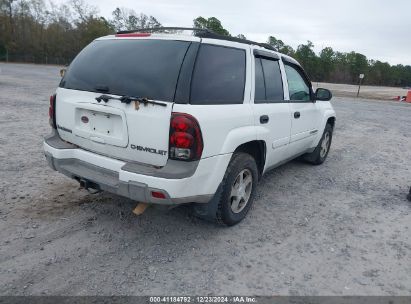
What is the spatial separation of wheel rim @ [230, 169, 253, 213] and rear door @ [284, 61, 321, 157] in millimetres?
1142

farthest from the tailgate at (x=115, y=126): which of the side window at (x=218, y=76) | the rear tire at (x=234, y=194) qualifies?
the rear tire at (x=234, y=194)

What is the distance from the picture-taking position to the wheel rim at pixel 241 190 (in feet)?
11.6

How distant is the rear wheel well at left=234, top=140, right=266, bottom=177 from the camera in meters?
3.62

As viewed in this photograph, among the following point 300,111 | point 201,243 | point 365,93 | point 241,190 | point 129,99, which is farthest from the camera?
point 365,93

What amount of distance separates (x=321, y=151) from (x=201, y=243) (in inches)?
144

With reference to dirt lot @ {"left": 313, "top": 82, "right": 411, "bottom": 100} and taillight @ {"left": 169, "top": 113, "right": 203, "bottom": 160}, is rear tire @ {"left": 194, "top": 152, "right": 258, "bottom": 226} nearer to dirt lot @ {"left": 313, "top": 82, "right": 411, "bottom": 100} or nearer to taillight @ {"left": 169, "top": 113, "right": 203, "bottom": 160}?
taillight @ {"left": 169, "top": 113, "right": 203, "bottom": 160}

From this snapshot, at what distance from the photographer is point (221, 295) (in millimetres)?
2590

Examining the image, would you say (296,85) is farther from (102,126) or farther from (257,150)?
(102,126)

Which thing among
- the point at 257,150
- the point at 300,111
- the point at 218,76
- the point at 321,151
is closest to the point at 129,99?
the point at 218,76

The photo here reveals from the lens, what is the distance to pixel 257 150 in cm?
382

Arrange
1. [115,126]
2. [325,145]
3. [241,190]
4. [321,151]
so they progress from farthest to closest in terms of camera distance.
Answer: [325,145], [321,151], [241,190], [115,126]

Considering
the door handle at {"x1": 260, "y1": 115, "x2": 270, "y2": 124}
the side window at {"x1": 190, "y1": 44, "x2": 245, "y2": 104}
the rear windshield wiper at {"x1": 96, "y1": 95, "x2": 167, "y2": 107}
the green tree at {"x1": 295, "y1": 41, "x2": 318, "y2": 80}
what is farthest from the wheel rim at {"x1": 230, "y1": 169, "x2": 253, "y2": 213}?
the green tree at {"x1": 295, "y1": 41, "x2": 318, "y2": 80}

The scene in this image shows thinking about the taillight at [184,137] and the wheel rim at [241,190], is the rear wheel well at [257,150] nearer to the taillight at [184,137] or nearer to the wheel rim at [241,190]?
the wheel rim at [241,190]

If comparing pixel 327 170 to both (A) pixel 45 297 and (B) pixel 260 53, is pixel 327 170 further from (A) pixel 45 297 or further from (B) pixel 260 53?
(A) pixel 45 297
